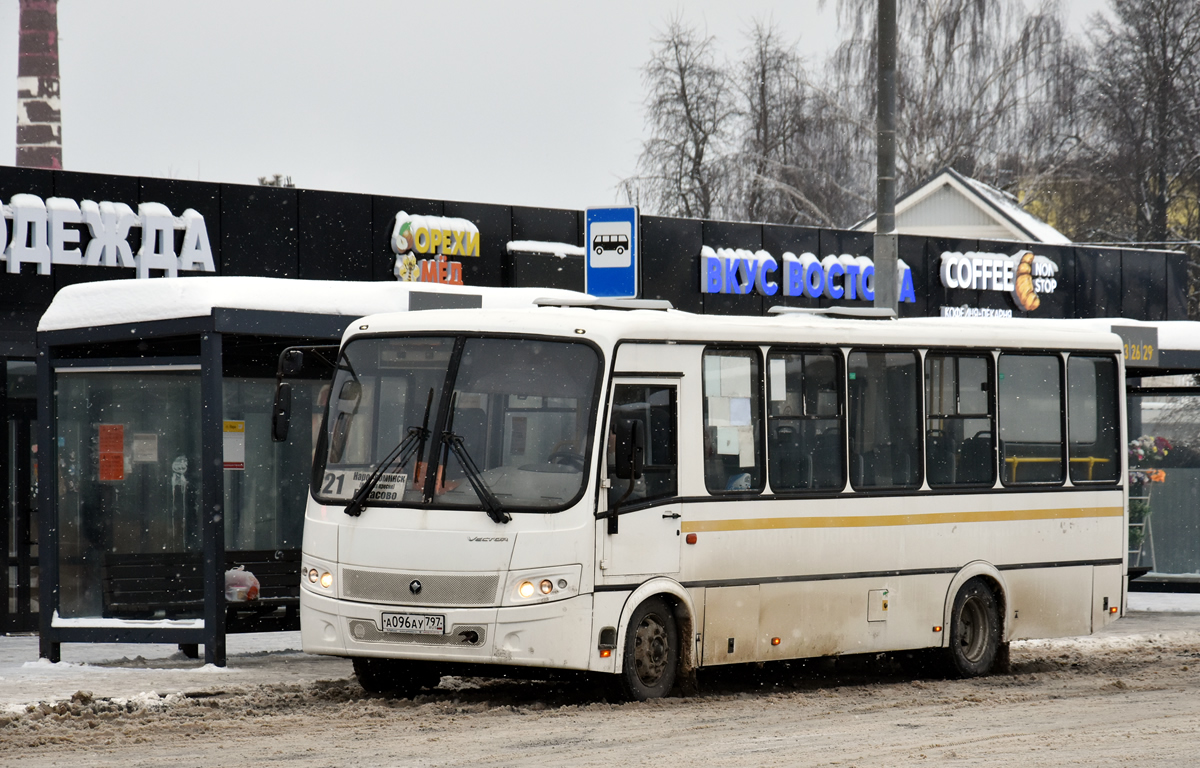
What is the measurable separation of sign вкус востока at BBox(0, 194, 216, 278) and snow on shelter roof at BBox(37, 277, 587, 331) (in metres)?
2.67

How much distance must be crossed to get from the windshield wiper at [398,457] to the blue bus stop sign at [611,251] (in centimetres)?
262

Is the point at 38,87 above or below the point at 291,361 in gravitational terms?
above

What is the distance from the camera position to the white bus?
1205cm

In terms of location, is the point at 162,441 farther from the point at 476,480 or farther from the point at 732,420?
the point at 732,420

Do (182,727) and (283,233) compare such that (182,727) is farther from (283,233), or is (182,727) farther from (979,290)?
(979,290)

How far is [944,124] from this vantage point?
176 feet

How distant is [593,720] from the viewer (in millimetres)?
11453

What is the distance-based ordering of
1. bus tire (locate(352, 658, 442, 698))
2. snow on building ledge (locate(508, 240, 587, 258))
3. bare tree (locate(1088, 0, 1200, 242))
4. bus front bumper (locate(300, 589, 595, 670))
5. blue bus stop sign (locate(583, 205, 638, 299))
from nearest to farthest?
1. bus front bumper (locate(300, 589, 595, 670))
2. bus tire (locate(352, 658, 442, 698))
3. blue bus stop sign (locate(583, 205, 638, 299))
4. snow on building ledge (locate(508, 240, 587, 258))
5. bare tree (locate(1088, 0, 1200, 242))

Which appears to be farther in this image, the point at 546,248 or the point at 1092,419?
the point at 546,248

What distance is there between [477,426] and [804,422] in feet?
8.97

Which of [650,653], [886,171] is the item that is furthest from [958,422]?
[650,653]

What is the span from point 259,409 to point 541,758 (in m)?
7.75

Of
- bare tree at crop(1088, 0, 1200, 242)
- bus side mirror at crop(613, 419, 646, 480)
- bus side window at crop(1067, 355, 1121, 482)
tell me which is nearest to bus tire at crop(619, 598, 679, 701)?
bus side mirror at crop(613, 419, 646, 480)

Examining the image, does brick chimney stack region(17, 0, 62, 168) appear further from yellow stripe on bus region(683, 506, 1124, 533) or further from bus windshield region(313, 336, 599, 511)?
bus windshield region(313, 336, 599, 511)
